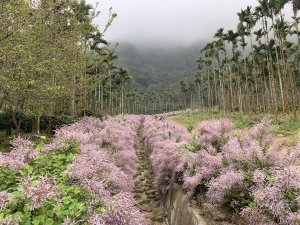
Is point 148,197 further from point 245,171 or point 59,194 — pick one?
point 59,194

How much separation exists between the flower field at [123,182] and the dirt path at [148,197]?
1639mm

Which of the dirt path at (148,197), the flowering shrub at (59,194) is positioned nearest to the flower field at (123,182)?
the flowering shrub at (59,194)

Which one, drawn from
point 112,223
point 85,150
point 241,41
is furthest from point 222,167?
point 241,41

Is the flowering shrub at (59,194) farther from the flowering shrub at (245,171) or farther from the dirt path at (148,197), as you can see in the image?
the dirt path at (148,197)

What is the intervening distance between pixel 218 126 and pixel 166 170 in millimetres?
3159

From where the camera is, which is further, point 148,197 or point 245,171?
point 148,197

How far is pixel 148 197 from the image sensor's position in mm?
14953

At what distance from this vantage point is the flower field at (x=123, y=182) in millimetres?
4816

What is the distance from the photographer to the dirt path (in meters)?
12.6

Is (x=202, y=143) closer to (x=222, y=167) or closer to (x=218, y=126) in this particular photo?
(x=218, y=126)

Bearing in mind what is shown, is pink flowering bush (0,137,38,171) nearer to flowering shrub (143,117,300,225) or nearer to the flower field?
the flower field

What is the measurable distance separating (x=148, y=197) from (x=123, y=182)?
6568 mm

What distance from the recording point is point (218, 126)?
Result: 456 inches

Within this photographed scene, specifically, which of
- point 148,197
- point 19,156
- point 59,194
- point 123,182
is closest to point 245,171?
point 123,182
